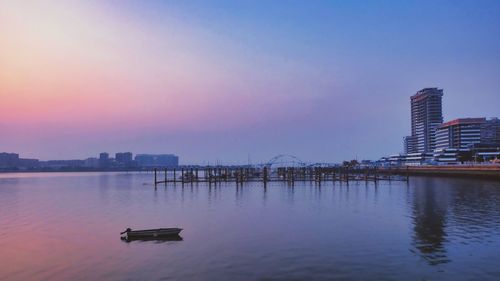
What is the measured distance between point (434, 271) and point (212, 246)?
12.3 m

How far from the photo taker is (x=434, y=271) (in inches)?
784

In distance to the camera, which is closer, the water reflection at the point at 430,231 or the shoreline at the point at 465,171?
the water reflection at the point at 430,231

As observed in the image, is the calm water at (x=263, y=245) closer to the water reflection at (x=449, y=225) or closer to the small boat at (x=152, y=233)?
the water reflection at (x=449, y=225)

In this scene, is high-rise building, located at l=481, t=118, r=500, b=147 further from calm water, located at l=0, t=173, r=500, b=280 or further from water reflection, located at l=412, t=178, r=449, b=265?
calm water, located at l=0, t=173, r=500, b=280

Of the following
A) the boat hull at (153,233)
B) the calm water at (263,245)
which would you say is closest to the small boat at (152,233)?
the boat hull at (153,233)

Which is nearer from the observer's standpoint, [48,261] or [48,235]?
[48,261]

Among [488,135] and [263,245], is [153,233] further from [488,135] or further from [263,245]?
[488,135]

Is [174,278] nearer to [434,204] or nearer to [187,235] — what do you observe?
[187,235]

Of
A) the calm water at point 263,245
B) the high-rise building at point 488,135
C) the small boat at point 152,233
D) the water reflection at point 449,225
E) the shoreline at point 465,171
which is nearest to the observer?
the calm water at point 263,245

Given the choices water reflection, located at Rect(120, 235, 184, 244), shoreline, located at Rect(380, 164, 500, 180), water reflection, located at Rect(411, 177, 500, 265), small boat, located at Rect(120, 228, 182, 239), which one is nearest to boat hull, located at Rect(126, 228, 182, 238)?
small boat, located at Rect(120, 228, 182, 239)

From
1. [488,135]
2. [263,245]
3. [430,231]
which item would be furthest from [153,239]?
[488,135]

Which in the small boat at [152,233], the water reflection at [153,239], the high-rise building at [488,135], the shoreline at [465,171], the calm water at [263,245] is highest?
the high-rise building at [488,135]

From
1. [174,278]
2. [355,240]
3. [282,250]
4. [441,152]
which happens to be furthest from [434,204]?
[441,152]

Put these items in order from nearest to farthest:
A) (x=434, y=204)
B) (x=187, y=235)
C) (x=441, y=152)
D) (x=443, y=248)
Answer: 1. (x=443, y=248)
2. (x=187, y=235)
3. (x=434, y=204)
4. (x=441, y=152)
